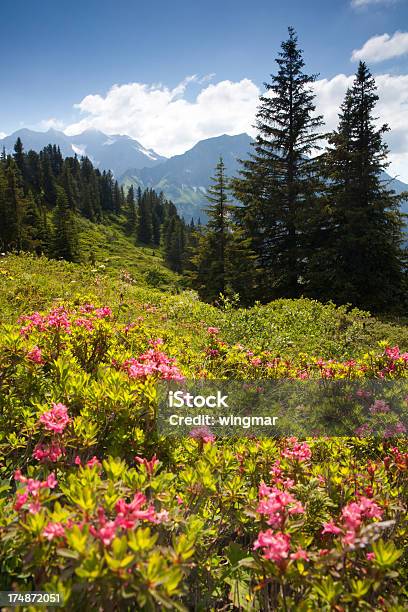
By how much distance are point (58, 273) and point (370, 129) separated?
15.9 m

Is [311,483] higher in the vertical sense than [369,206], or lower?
lower

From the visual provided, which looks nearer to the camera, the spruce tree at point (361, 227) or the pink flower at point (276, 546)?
the pink flower at point (276, 546)

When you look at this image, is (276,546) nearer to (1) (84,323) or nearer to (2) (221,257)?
(1) (84,323)

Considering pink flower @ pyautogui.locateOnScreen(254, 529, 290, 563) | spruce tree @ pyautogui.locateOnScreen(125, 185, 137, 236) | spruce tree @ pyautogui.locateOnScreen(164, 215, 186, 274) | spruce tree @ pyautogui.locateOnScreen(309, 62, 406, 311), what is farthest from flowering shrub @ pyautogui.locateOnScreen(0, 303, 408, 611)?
spruce tree @ pyautogui.locateOnScreen(125, 185, 137, 236)

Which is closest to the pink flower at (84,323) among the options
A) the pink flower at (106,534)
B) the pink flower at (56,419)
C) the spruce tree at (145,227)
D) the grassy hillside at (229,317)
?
the pink flower at (56,419)

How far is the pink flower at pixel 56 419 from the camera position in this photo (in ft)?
6.68

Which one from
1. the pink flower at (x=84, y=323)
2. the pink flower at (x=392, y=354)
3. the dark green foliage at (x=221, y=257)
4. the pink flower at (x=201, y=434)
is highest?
the dark green foliage at (x=221, y=257)

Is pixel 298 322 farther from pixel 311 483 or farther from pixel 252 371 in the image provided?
pixel 311 483

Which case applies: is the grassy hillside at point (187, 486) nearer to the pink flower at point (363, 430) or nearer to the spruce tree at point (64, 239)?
the pink flower at point (363, 430)

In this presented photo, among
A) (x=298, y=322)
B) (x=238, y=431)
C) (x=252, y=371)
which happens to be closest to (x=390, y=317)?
(x=298, y=322)

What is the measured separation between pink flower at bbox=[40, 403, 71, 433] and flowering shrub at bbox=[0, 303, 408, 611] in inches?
0.4

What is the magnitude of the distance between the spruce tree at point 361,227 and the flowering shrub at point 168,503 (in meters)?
14.6

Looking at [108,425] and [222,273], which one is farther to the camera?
[222,273]

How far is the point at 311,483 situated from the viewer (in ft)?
7.03
